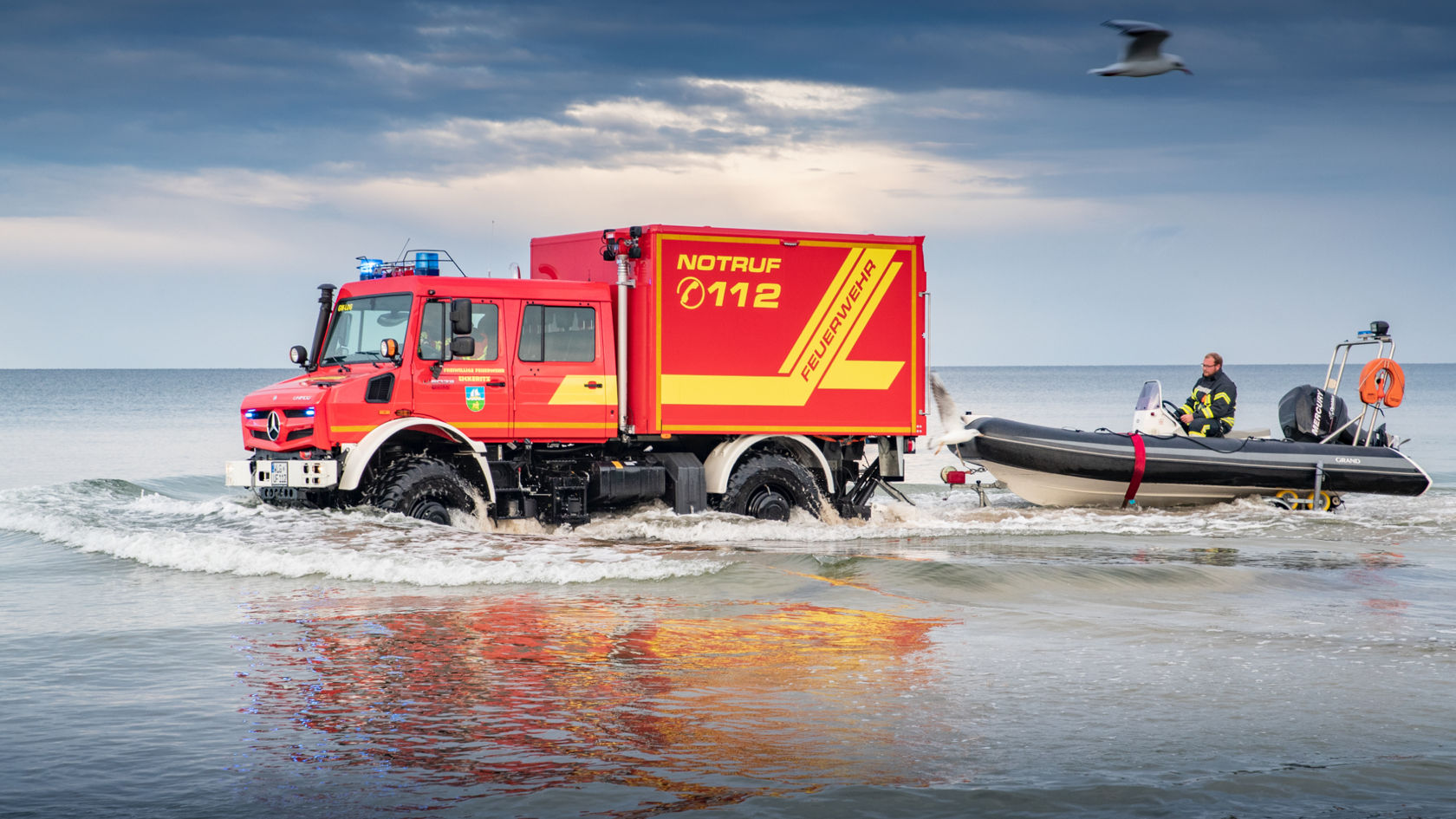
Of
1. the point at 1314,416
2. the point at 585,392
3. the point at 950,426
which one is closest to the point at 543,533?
the point at 585,392

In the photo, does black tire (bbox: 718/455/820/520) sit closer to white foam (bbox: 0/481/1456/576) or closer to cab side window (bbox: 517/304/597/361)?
white foam (bbox: 0/481/1456/576)

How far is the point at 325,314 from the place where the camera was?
Answer: 13203mm

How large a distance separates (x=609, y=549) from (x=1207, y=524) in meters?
8.40

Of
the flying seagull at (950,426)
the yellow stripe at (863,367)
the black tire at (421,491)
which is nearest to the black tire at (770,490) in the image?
the yellow stripe at (863,367)

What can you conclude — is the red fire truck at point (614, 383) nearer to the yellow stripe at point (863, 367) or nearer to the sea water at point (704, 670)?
the yellow stripe at point (863, 367)

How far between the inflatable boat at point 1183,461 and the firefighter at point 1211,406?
19 centimetres

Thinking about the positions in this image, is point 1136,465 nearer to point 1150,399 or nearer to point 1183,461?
point 1183,461

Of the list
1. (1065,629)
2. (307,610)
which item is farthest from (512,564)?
(1065,629)

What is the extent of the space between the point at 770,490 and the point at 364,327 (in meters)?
4.60

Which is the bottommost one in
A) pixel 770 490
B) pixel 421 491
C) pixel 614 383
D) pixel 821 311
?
pixel 770 490

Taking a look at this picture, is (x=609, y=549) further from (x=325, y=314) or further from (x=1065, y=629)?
(x=1065, y=629)

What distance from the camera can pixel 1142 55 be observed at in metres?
9.86

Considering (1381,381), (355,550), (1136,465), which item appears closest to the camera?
(355,550)

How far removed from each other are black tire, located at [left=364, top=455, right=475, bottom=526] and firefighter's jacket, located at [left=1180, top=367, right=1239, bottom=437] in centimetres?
1039
